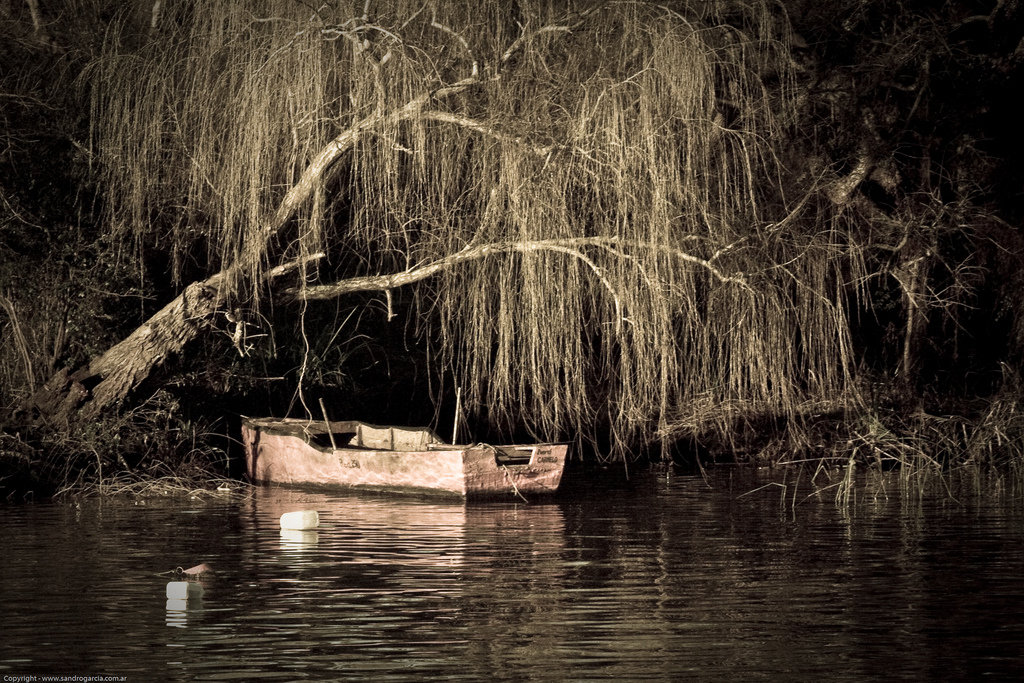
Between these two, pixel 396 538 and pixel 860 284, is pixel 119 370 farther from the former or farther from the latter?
pixel 860 284

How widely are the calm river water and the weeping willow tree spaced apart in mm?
1479

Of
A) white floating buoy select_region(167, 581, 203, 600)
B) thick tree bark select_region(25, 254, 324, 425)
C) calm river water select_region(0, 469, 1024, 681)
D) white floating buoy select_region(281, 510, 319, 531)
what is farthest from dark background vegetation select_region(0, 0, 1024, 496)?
white floating buoy select_region(167, 581, 203, 600)

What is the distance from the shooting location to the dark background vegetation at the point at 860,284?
1784 centimetres

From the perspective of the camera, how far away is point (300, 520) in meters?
14.5

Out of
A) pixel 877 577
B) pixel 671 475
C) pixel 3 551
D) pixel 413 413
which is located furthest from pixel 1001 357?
pixel 3 551

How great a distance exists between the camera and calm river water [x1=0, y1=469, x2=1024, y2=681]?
9031mm

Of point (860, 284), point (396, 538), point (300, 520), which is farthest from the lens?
point (860, 284)

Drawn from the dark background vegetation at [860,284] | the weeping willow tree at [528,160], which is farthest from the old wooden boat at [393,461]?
the weeping willow tree at [528,160]

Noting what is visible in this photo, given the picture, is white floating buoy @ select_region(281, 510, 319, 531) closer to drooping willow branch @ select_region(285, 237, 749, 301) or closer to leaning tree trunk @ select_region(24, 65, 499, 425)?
Answer: drooping willow branch @ select_region(285, 237, 749, 301)

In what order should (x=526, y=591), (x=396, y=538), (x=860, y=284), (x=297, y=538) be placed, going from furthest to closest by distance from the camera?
(x=860, y=284)
(x=396, y=538)
(x=297, y=538)
(x=526, y=591)

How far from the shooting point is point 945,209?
61.1 feet

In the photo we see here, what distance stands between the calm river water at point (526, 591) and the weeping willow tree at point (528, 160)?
1.48 meters

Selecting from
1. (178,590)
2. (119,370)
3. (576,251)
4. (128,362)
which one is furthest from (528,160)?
(119,370)

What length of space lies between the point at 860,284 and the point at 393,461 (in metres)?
6.18
